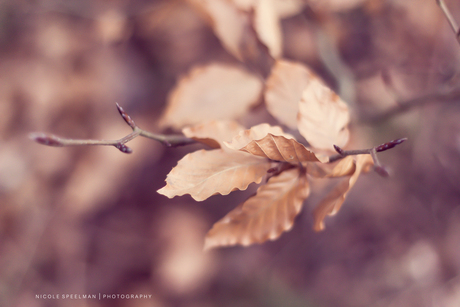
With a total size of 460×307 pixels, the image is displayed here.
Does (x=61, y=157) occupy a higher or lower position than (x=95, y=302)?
higher

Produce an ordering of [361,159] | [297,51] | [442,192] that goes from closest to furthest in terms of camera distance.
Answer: [361,159] < [442,192] < [297,51]

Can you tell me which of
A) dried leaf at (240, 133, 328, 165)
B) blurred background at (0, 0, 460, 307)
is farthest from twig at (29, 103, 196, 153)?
blurred background at (0, 0, 460, 307)

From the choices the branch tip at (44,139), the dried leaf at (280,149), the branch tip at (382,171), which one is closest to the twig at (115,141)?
the branch tip at (44,139)

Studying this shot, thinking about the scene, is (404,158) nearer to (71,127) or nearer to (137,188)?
(137,188)

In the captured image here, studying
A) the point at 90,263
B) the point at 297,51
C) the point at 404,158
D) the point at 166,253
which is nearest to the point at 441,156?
the point at 404,158

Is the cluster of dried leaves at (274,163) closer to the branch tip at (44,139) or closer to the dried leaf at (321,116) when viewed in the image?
the dried leaf at (321,116)

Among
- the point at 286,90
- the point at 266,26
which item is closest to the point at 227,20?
the point at 266,26

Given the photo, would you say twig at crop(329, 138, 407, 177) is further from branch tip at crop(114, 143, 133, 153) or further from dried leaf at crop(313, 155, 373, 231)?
branch tip at crop(114, 143, 133, 153)
